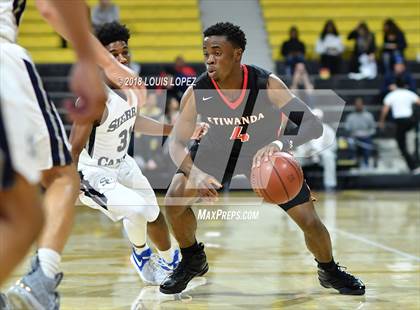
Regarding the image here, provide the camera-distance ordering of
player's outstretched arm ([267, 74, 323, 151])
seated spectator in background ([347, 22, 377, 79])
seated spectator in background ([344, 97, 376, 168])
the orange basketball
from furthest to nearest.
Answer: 1. seated spectator in background ([347, 22, 377, 79])
2. seated spectator in background ([344, 97, 376, 168])
3. player's outstretched arm ([267, 74, 323, 151])
4. the orange basketball

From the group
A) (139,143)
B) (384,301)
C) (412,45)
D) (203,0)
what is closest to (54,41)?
(203,0)

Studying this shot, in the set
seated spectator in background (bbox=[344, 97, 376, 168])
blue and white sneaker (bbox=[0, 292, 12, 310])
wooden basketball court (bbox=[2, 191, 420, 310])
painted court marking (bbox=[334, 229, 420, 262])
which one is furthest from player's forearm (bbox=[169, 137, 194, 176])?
seated spectator in background (bbox=[344, 97, 376, 168])

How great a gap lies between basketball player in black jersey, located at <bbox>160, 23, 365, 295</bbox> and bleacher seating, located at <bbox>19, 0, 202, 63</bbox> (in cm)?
1083

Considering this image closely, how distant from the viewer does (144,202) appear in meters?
5.48

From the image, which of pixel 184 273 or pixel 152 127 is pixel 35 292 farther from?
pixel 152 127

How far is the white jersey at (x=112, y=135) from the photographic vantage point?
5.66 m

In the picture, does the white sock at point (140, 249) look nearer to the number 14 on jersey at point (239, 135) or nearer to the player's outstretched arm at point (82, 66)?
the number 14 on jersey at point (239, 135)

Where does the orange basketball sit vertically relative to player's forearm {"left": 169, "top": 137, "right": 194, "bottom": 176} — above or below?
below

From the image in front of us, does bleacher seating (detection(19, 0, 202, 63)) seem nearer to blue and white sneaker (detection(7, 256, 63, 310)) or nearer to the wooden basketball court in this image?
the wooden basketball court

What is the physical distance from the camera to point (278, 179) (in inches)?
197

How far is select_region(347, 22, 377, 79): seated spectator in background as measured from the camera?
15.8 metres

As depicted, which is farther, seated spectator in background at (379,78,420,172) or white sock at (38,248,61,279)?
seated spectator in background at (379,78,420,172)

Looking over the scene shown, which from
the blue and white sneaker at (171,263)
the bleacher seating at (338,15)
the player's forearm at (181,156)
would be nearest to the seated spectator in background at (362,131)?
the bleacher seating at (338,15)

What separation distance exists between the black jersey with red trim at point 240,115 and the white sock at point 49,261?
2.15 meters
